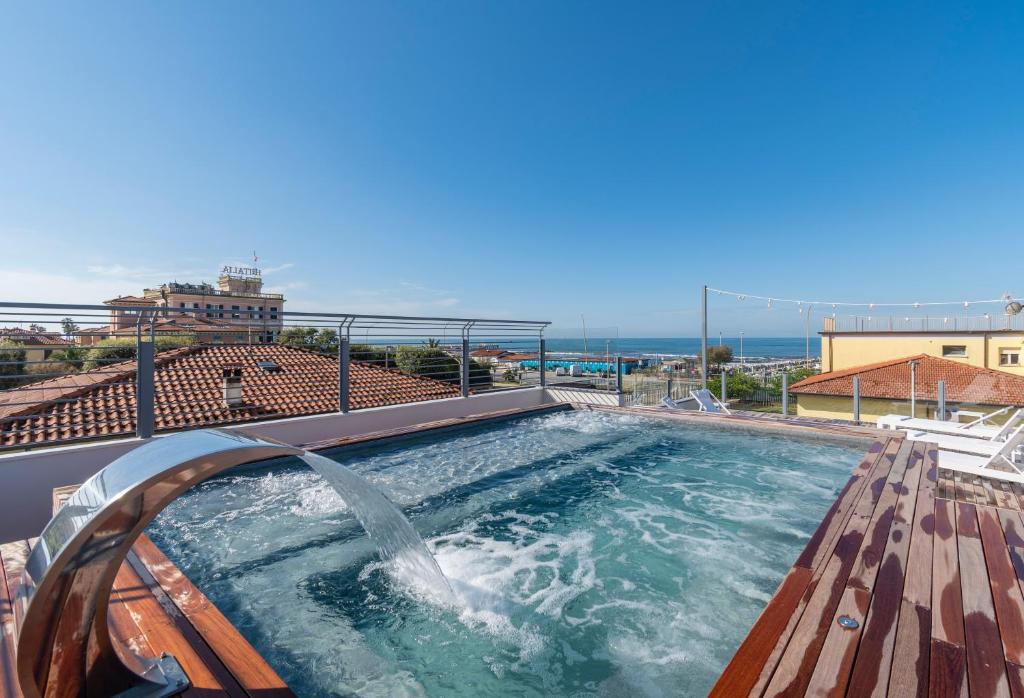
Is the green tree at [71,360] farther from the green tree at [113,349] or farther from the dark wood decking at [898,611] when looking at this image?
the dark wood decking at [898,611]

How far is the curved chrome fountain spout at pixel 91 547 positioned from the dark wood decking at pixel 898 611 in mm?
1494

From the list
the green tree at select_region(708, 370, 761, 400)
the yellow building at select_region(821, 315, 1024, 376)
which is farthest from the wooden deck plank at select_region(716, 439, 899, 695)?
the yellow building at select_region(821, 315, 1024, 376)

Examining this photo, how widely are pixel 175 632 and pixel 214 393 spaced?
20.5 feet

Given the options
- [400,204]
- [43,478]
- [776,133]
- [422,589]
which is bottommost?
[422,589]

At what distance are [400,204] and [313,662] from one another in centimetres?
1359

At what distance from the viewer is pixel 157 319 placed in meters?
3.83

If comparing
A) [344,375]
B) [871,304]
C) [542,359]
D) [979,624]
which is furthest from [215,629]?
[871,304]

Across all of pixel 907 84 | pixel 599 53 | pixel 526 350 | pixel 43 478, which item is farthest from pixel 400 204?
pixel 907 84

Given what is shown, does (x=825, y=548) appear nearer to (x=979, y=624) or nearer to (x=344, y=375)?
(x=979, y=624)

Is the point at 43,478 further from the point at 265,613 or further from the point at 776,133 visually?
the point at 776,133

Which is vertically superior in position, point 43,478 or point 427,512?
point 43,478

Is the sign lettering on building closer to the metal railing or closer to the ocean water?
the ocean water

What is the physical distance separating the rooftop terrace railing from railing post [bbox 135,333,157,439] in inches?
743

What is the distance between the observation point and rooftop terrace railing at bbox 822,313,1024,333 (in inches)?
582
